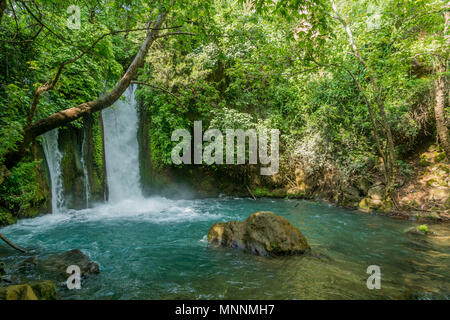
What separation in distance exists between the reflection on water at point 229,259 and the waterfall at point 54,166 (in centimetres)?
66

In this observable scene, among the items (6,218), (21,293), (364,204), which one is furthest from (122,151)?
(364,204)

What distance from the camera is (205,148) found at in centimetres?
1264

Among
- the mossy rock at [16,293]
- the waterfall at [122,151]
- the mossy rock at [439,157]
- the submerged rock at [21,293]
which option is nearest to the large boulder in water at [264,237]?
the submerged rock at [21,293]

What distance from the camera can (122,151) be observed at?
1263cm

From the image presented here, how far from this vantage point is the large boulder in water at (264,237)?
16.6ft

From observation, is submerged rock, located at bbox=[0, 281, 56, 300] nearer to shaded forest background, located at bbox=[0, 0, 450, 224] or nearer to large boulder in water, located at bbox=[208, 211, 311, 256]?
shaded forest background, located at bbox=[0, 0, 450, 224]

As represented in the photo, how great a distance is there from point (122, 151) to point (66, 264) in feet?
30.2

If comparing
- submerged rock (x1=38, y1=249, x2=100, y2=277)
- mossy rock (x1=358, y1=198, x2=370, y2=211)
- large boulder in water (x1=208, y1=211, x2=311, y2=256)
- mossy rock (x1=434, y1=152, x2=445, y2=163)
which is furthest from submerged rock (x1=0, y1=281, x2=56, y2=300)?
mossy rock (x1=434, y1=152, x2=445, y2=163)

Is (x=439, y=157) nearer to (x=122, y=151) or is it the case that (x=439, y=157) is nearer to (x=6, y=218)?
(x=122, y=151)

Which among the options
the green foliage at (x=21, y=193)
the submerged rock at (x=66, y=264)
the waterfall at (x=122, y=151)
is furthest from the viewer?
the waterfall at (x=122, y=151)

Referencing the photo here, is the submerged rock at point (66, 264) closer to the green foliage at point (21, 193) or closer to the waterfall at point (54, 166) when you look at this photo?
the green foliage at point (21, 193)

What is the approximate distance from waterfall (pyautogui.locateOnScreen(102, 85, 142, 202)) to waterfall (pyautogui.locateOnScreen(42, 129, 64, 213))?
2471mm
